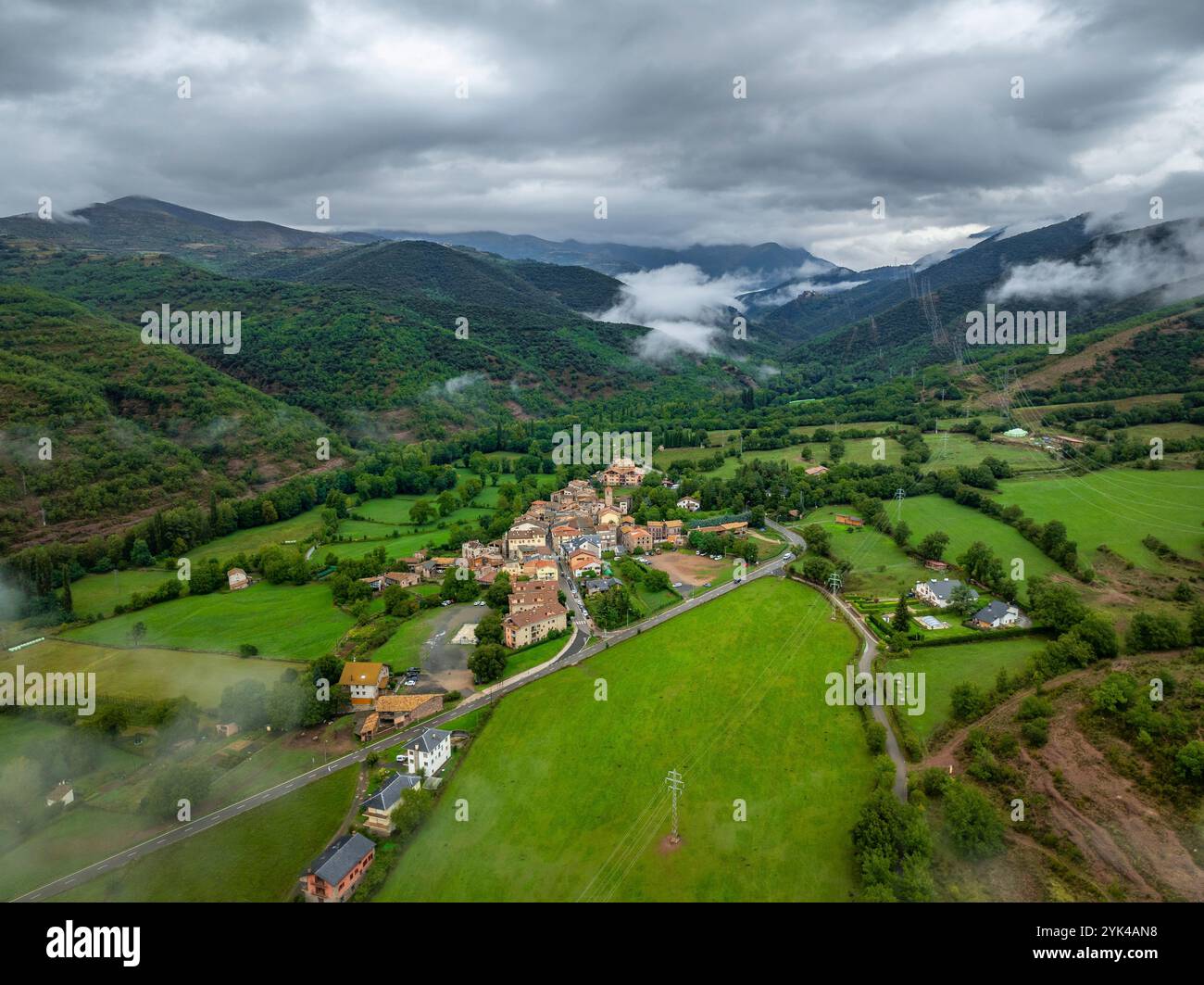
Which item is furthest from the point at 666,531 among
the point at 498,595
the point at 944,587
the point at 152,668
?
the point at 152,668

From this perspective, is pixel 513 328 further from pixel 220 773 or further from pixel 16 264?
pixel 220 773

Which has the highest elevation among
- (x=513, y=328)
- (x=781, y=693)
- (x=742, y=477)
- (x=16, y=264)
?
(x=16, y=264)

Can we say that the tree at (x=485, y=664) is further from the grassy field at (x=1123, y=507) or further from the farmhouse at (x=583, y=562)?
the grassy field at (x=1123, y=507)

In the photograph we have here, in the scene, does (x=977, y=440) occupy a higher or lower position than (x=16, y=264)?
lower

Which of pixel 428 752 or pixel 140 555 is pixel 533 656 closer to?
pixel 428 752

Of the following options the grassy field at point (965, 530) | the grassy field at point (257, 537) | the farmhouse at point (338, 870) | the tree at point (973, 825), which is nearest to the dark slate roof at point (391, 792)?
the farmhouse at point (338, 870)

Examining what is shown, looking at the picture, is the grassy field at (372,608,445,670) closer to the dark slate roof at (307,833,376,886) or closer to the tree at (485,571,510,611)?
the tree at (485,571,510,611)

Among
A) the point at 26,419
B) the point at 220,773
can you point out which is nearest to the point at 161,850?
the point at 220,773
